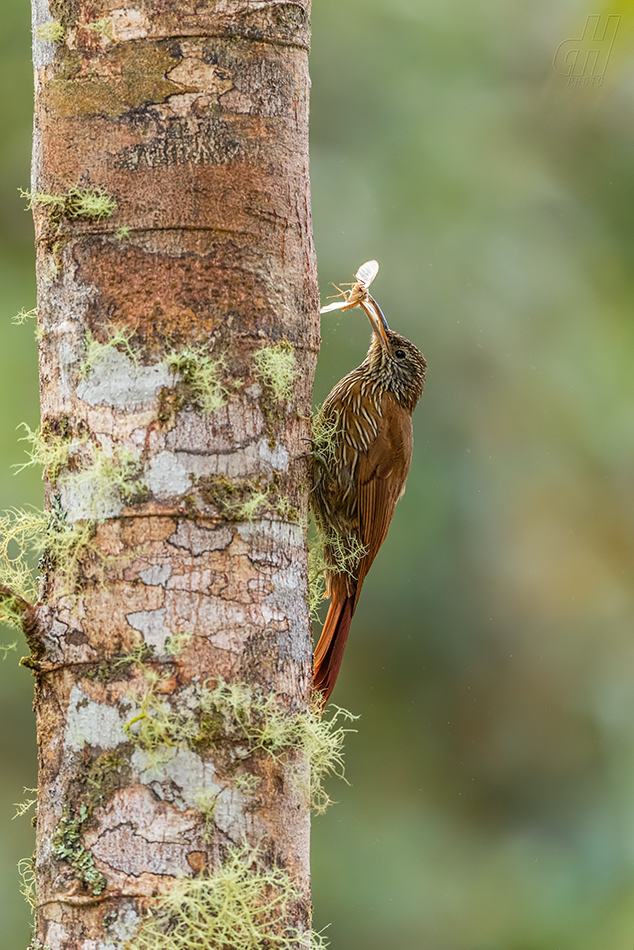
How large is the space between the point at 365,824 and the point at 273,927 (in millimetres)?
5130

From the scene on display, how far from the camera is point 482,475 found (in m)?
6.80

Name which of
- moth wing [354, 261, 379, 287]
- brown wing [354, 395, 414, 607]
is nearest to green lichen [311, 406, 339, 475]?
brown wing [354, 395, 414, 607]

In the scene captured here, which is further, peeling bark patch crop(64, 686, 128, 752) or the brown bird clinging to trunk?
the brown bird clinging to trunk

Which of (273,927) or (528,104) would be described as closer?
(273,927)

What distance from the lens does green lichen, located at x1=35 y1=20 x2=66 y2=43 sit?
178 cm

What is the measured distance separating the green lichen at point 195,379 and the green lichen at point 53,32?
559 mm

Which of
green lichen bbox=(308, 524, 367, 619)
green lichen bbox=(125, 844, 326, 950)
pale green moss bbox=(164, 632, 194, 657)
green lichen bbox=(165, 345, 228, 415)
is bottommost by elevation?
green lichen bbox=(125, 844, 326, 950)

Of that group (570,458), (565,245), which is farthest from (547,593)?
(565,245)

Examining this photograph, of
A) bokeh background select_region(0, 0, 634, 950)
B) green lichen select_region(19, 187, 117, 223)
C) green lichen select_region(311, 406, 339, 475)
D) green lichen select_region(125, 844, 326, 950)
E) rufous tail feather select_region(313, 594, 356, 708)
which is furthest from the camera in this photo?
bokeh background select_region(0, 0, 634, 950)

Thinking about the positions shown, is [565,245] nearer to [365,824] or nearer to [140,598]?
[365,824]

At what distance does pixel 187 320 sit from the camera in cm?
171

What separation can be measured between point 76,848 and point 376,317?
2.27m

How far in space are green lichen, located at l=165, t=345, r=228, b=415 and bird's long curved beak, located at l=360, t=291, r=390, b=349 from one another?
5.69 feet

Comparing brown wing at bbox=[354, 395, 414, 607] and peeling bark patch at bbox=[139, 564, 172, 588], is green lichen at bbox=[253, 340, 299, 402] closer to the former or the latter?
peeling bark patch at bbox=[139, 564, 172, 588]
